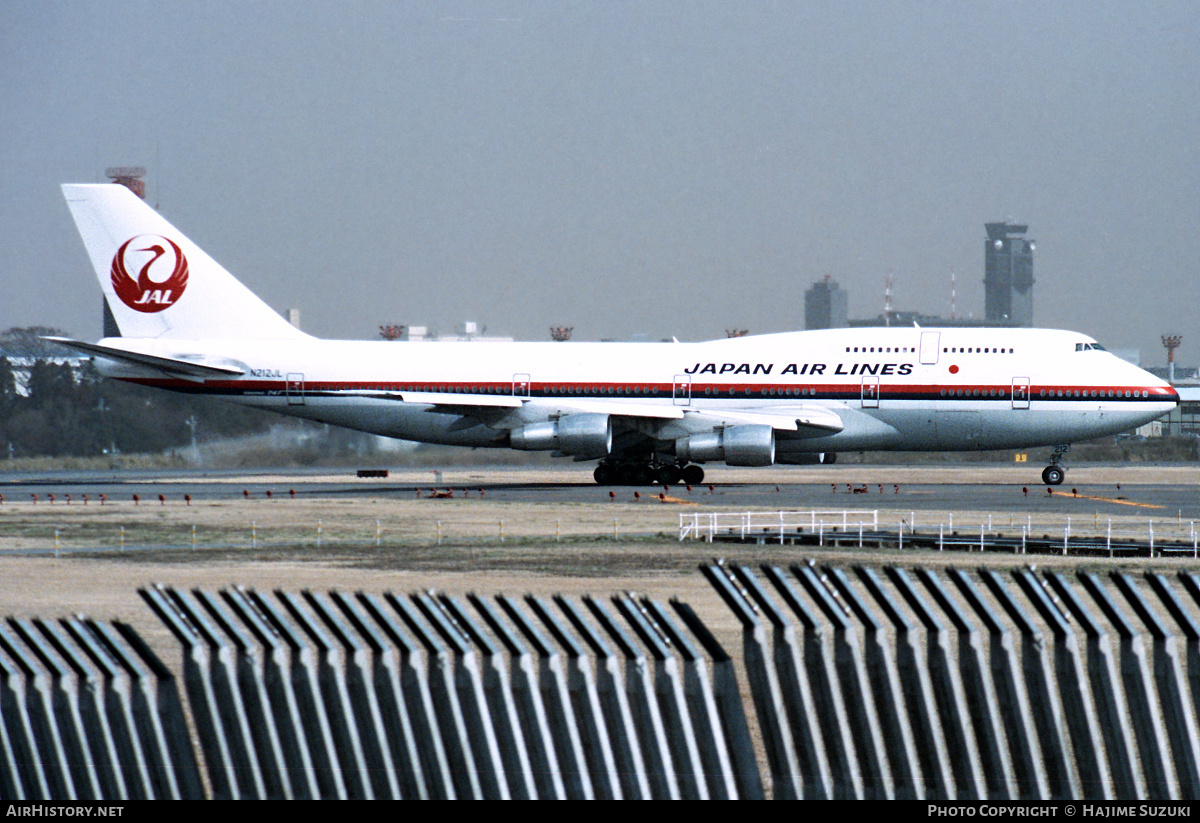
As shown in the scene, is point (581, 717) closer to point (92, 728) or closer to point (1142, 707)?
point (92, 728)

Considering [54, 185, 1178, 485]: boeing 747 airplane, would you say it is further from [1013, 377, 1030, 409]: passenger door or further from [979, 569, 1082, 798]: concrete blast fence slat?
[979, 569, 1082, 798]: concrete blast fence slat

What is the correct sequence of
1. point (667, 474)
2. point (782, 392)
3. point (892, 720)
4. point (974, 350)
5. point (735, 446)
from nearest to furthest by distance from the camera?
point (892, 720), point (735, 446), point (974, 350), point (782, 392), point (667, 474)

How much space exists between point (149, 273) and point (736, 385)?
23.9m

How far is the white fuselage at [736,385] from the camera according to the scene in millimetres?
51500

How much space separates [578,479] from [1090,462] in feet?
109

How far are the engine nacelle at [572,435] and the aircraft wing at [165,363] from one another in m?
11.6

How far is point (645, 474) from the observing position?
52781 millimetres

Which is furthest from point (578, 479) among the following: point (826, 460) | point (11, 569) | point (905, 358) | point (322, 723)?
point (322, 723)

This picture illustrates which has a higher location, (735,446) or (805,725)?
(735,446)

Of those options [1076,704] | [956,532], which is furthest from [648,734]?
[956,532]

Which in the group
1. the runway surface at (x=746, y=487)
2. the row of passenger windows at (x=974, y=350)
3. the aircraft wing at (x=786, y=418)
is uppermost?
the row of passenger windows at (x=974, y=350)

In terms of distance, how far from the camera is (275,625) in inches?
363

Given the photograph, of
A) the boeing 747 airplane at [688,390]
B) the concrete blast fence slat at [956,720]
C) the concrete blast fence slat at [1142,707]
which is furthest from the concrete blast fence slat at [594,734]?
the boeing 747 airplane at [688,390]

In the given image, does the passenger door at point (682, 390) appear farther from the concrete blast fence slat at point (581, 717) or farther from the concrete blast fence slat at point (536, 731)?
the concrete blast fence slat at point (536, 731)
